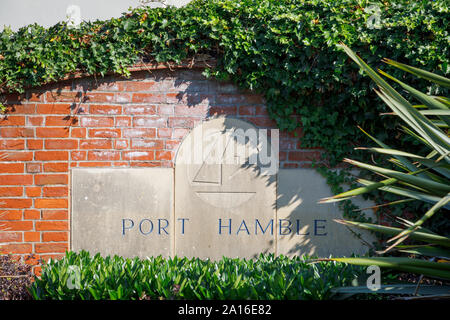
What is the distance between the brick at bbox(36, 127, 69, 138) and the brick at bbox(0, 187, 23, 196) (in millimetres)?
512

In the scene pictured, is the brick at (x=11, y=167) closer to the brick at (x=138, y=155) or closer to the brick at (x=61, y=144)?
the brick at (x=61, y=144)

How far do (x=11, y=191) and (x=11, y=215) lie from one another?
21cm

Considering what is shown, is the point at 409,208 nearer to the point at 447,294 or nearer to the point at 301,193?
the point at 301,193

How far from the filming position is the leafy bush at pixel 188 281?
2.12 m

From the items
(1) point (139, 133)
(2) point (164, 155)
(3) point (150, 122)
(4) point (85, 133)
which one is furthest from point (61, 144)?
(2) point (164, 155)

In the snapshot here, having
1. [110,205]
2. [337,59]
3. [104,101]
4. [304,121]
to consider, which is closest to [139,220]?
[110,205]

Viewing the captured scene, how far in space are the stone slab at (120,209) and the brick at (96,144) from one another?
0.67ft

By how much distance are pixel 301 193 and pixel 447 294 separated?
5.17ft

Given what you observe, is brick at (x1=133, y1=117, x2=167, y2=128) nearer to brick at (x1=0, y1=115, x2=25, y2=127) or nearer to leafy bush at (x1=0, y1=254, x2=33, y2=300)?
brick at (x1=0, y1=115, x2=25, y2=127)

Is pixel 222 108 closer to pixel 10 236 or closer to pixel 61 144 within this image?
pixel 61 144

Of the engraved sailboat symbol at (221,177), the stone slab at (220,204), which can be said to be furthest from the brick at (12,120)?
the engraved sailboat symbol at (221,177)

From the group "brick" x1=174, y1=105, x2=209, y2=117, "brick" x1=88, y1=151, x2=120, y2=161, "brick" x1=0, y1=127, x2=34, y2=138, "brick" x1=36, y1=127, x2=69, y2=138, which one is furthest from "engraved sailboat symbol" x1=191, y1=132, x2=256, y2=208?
"brick" x1=0, y1=127, x2=34, y2=138
